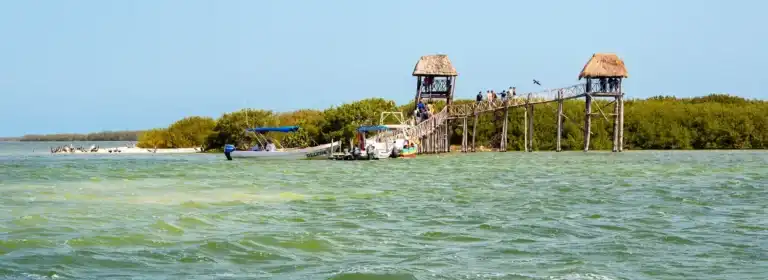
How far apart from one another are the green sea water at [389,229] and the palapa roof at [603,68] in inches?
1159

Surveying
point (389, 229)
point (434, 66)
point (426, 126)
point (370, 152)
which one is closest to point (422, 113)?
point (426, 126)

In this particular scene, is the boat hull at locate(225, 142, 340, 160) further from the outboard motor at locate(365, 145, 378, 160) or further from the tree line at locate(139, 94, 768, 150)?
the tree line at locate(139, 94, 768, 150)

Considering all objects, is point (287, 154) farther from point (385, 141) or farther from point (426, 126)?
point (426, 126)

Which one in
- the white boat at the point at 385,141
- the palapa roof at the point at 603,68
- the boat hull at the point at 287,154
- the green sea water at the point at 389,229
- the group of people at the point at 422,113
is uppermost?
the palapa roof at the point at 603,68

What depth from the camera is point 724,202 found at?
26172 mm

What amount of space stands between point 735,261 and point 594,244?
8.38ft

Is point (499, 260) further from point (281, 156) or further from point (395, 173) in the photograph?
point (281, 156)

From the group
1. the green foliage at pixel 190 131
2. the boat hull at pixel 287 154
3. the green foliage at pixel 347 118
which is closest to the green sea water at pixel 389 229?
the boat hull at pixel 287 154

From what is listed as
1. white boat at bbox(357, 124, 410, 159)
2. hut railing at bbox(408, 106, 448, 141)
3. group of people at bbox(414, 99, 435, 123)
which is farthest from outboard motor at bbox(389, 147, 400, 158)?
group of people at bbox(414, 99, 435, 123)

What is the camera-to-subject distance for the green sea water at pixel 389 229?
1508 centimetres

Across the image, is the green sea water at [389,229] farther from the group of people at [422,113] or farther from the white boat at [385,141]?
the group of people at [422,113]

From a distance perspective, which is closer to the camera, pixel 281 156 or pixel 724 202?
pixel 724 202

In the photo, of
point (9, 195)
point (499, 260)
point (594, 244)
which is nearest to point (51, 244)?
point (499, 260)

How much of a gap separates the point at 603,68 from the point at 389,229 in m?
Answer: 47.7
